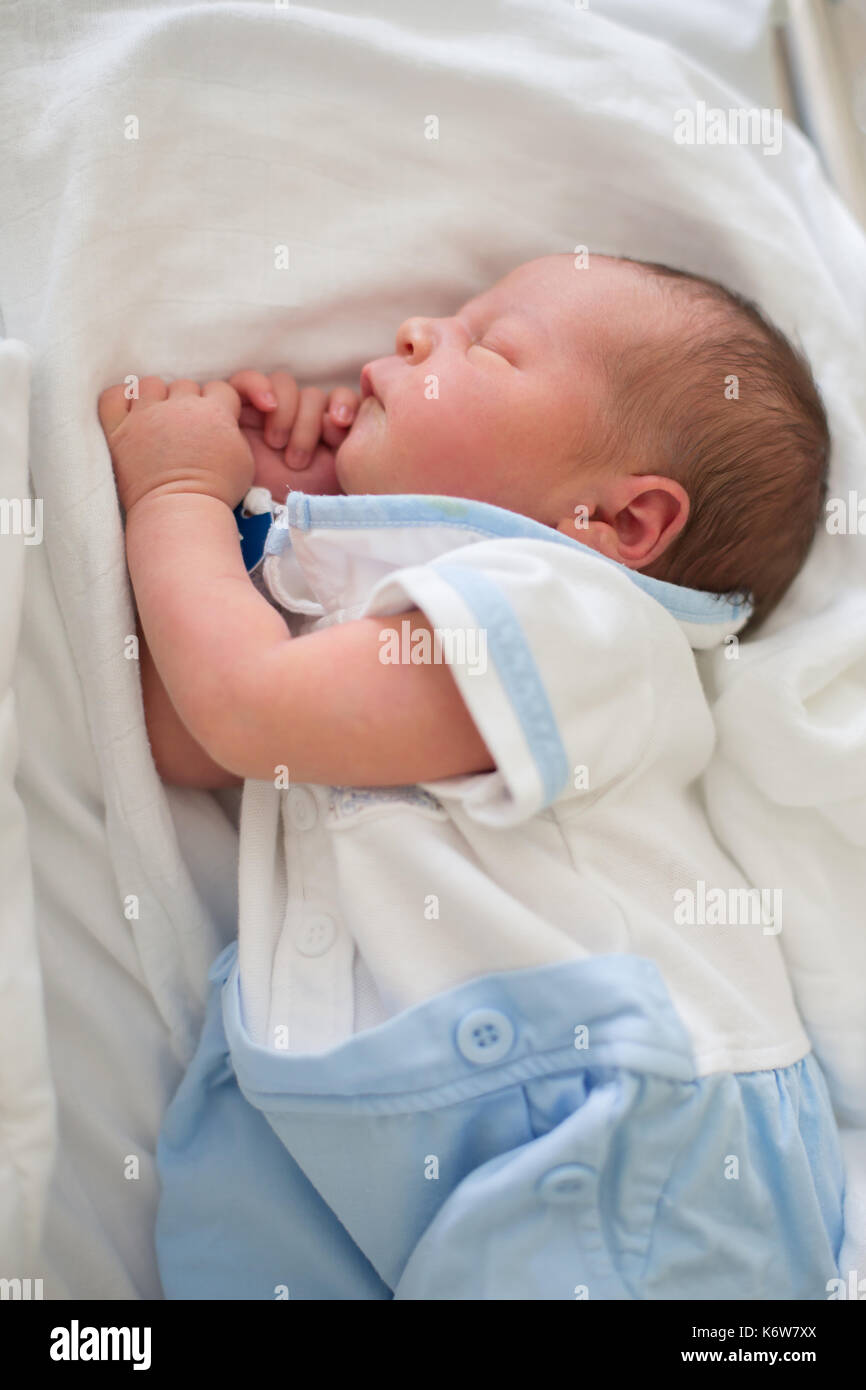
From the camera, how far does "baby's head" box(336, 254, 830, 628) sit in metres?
1.19

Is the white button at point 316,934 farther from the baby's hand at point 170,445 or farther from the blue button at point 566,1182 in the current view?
the baby's hand at point 170,445

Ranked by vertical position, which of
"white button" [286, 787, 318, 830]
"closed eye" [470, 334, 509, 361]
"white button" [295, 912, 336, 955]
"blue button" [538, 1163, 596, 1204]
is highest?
"closed eye" [470, 334, 509, 361]

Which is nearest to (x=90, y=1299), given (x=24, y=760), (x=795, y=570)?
(x=24, y=760)

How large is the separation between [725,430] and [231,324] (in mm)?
571

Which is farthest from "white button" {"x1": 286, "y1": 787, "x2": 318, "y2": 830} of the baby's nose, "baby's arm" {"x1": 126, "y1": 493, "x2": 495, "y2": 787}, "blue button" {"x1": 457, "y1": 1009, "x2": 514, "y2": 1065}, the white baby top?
the baby's nose

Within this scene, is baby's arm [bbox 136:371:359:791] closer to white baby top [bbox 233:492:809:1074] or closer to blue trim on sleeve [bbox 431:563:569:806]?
white baby top [bbox 233:492:809:1074]

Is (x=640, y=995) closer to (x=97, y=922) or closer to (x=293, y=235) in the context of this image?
(x=97, y=922)

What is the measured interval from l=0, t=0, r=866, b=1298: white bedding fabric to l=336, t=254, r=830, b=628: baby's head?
0.45 ft

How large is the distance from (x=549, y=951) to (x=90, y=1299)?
59 cm

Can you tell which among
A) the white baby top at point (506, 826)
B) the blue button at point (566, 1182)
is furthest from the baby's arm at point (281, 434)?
the blue button at point (566, 1182)

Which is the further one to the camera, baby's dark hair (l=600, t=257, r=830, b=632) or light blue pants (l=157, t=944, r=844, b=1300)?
baby's dark hair (l=600, t=257, r=830, b=632)

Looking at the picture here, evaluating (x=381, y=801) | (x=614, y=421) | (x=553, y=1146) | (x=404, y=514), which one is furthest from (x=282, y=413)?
(x=553, y=1146)

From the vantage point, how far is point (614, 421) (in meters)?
1.19

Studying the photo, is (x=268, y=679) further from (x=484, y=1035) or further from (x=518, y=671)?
(x=484, y=1035)
